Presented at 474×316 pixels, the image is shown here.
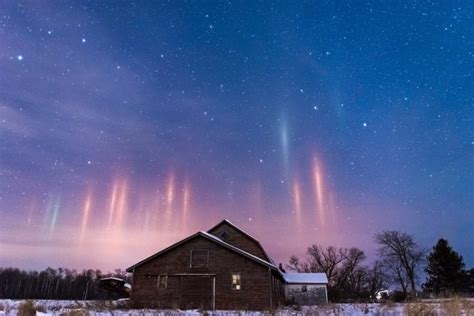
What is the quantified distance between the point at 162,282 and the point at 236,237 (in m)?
14.2

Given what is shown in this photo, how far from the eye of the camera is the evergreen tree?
186 feet

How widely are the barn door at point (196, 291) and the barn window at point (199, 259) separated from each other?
36.6 inches

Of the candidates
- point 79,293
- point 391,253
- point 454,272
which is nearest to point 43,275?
point 79,293

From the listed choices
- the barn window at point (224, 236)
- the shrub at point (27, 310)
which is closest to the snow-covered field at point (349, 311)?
the shrub at point (27, 310)

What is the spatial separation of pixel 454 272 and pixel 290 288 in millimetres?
27285

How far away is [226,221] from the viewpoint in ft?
151

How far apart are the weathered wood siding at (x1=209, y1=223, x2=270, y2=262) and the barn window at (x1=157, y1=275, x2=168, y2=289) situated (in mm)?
12723

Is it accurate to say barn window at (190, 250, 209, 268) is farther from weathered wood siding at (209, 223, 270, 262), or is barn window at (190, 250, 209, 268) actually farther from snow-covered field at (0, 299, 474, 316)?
snow-covered field at (0, 299, 474, 316)

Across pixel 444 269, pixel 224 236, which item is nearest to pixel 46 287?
pixel 224 236

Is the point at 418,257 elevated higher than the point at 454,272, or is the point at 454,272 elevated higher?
the point at 418,257

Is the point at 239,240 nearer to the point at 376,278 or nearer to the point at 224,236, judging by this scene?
the point at 224,236

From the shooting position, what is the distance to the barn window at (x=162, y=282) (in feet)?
107

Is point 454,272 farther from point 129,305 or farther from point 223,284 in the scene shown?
point 129,305

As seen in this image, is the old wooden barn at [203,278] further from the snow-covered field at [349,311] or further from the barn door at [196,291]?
the snow-covered field at [349,311]
